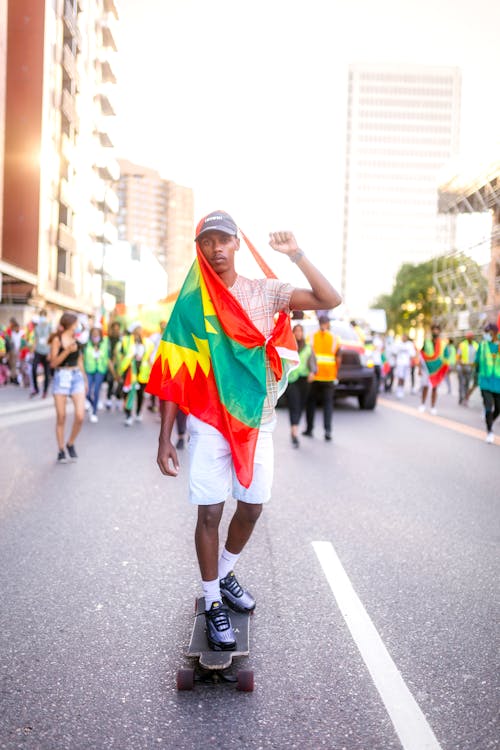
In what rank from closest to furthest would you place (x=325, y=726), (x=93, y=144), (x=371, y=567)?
(x=325, y=726)
(x=371, y=567)
(x=93, y=144)

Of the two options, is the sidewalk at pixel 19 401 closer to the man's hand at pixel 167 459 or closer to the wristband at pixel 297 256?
the man's hand at pixel 167 459

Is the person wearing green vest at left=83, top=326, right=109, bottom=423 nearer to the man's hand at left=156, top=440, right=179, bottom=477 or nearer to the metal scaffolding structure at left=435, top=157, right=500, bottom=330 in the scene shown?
the man's hand at left=156, top=440, right=179, bottom=477

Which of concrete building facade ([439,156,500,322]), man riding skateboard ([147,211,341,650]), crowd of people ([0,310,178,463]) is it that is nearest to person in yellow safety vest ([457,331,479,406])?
crowd of people ([0,310,178,463])

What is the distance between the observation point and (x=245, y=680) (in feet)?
8.96

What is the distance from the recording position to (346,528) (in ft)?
18.0

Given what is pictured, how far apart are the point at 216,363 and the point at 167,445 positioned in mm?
442

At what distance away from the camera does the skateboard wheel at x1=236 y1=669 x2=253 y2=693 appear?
2729mm

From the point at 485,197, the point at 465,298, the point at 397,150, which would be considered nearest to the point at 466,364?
the point at 485,197

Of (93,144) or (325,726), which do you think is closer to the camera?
(325,726)

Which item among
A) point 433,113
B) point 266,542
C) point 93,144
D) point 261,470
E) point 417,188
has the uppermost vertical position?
point 433,113

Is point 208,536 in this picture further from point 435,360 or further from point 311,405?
point 435,360

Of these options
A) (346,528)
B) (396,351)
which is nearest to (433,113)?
(396,351)

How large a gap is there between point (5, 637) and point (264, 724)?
54.9 inches

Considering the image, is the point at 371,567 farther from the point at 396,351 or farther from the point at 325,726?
the point at 396,351
